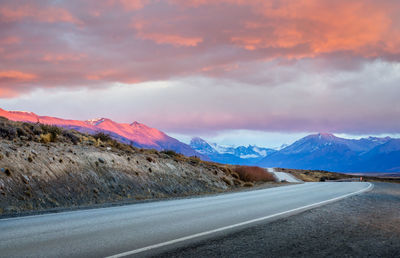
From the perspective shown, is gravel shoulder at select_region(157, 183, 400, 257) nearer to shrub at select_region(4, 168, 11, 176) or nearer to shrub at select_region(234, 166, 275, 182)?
shrub at select_region(4, 168, 11, 176)

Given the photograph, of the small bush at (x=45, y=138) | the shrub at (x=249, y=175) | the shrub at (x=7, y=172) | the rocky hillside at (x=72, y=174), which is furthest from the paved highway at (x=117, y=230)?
the shrub at (x=249, y=175)

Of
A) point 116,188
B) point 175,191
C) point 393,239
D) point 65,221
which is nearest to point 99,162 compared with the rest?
point 116,188

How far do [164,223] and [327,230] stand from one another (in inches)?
156

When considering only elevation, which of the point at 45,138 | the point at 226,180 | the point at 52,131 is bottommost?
the point at 226,180

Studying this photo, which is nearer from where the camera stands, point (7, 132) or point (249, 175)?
point (7, 132)

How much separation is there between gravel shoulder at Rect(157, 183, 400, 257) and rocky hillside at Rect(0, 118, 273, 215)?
9.22 metres

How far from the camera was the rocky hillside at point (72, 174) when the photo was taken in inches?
580

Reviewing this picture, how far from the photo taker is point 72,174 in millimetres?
18000

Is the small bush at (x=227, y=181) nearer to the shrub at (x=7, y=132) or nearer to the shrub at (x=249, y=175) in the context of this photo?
the shrub at (x=249, y=175)

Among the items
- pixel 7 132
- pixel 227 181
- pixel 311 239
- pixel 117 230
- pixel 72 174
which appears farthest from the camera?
pixel 227 181

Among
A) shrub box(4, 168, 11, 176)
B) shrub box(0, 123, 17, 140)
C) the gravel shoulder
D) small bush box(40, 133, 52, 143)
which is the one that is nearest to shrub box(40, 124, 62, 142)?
small bush box(40, 133, 52, 143)

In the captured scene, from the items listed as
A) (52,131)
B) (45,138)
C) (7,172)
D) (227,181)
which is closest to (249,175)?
(227,181)

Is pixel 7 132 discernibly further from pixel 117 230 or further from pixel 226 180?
pixel 226 180

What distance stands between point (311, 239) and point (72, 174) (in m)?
13.7
